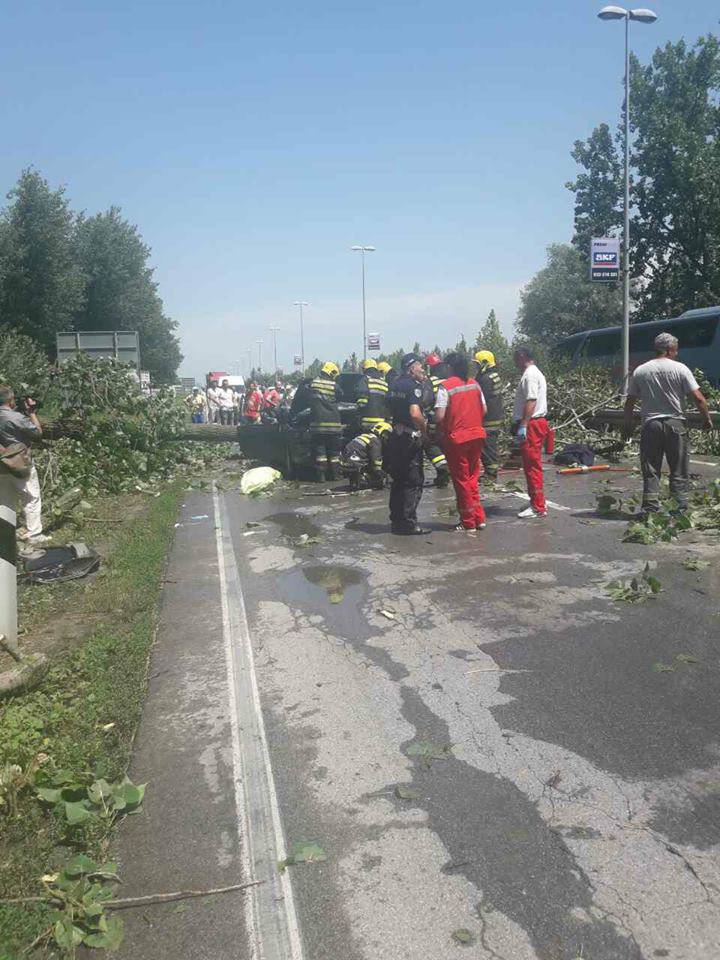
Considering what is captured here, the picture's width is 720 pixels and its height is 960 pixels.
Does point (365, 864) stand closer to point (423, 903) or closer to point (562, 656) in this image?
point (423, 903)

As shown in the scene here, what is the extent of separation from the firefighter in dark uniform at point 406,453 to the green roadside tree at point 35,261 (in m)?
34.9

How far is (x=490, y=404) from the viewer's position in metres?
13.5

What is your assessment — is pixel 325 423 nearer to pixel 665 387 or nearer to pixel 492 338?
pixel 665 387

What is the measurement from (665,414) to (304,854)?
694cm

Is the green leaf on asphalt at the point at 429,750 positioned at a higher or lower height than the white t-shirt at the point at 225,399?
lower

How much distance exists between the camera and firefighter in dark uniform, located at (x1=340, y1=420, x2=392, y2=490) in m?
13.4

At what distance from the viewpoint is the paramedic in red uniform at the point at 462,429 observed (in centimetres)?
965

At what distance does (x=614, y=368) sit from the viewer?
2128 centimetres

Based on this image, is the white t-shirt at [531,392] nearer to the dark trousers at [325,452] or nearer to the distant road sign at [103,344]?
the dark trousers at [325,452]

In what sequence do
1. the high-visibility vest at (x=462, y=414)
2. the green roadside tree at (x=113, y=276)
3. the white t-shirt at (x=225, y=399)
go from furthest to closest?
1. the green roadside tree at (x=113, y=276)
2. the white t-shirt at (x=225, y=399)
3. the high-visibility vest at (x=462, y=414)

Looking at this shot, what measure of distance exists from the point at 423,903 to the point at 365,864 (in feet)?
1.07

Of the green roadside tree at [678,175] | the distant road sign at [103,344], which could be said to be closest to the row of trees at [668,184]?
the green roadside tree at [678,175]

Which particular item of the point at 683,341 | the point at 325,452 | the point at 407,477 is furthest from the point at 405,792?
the point at 683,341

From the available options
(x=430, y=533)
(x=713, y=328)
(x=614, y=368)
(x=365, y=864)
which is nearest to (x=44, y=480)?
(x=430, y=533)
